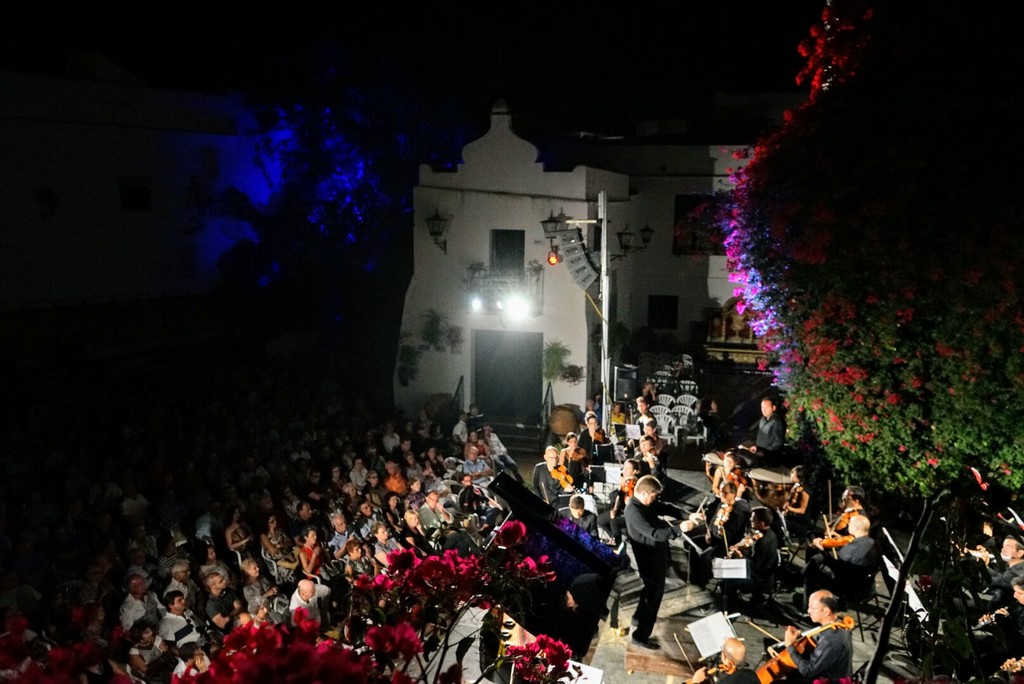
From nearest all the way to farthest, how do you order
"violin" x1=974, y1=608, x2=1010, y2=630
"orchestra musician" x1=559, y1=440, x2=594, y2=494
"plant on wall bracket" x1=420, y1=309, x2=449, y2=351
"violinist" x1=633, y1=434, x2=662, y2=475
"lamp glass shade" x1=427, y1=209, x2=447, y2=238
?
"violin" x1=974, y1=608, x2=1010, y2=630 → "violinist" x1=633, y1=434, x2=662, y2=475 → "orchestra musician" x1=559, y1=440, x2=594, y2=494 → "lamp glass shade" x1=427, y1=209, x2=447, y2=238 → "plant on wall bracket" x1=420, y1=309, x2=449, y2=351

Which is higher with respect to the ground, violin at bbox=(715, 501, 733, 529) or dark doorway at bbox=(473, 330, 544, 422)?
dark doorway at bbox=(473, 330, 544, 422)

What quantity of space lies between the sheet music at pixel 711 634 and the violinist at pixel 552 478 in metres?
4.60

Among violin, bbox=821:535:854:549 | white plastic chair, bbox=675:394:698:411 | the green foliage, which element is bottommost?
violin, bbox=821:535:854:549

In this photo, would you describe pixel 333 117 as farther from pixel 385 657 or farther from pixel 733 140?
pixel 385 657

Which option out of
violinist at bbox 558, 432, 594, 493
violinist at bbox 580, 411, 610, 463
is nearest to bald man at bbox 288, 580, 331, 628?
violinist at bbox 558, 432, 594, 493

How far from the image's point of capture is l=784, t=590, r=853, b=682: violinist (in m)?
7.25

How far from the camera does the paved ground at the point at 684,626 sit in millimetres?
8906

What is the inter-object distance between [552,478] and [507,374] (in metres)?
7.22

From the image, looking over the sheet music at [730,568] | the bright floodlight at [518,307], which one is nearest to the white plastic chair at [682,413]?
the bright floodlight at [518,307]

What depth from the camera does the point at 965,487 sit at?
299 cm

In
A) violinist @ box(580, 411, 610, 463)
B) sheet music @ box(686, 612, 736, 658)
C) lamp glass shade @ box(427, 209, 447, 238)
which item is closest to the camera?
sheet music @ box(686, 612, 736, 658)

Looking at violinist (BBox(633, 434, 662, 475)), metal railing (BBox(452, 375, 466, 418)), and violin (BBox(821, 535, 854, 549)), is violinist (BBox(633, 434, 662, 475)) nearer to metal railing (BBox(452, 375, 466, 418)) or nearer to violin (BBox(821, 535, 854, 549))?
violin (BBox(821, 535, 854, 549))

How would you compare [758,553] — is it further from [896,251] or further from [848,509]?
[896,251]

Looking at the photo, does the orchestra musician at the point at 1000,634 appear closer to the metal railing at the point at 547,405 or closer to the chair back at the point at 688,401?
the chair back at the point at 688,401
